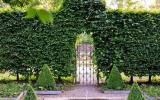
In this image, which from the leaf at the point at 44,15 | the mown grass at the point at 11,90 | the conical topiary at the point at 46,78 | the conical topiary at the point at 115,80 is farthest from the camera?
the conical topiary at the point at 115,80

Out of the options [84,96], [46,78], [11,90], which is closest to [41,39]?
[46,78]

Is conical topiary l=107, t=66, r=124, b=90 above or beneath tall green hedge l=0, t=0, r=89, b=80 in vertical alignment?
beneath

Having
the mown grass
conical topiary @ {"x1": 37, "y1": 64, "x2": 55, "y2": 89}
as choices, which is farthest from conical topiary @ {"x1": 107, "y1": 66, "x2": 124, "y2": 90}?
the mown grass

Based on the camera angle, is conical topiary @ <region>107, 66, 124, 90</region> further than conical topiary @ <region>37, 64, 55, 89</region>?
Yes

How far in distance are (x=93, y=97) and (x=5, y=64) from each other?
3.52 meters

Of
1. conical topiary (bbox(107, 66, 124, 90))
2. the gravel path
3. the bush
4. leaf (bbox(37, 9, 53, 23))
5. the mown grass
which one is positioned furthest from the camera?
conical topiary (bbox(107, 66, 124, 90))

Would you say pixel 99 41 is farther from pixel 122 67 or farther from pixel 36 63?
pixel 36 63

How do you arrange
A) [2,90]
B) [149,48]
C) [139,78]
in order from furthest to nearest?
[139,78] < [149,48] < [2,90]

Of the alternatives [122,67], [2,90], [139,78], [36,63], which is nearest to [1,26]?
[36,63]

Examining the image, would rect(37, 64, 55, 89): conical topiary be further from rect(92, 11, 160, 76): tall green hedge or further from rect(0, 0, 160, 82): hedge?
rect(92, 11, 160, 76): tall green hedge

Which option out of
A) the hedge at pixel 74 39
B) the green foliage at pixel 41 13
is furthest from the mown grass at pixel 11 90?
the green foliage at pixel 41 13

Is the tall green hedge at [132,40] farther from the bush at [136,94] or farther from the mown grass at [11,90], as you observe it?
the bush at [136,94]

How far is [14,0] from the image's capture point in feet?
9.83

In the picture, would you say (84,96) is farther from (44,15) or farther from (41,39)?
(44,15)
